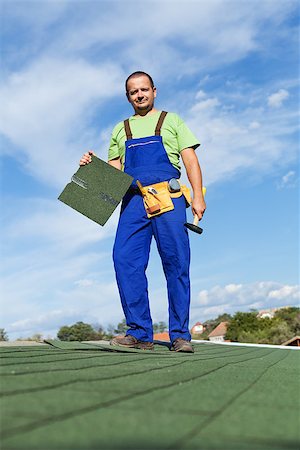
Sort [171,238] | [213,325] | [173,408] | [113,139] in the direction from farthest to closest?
[213,325] < [113,139] < [171,238] < [173,408]

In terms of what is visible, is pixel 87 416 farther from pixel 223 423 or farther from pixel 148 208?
pixel 148 208

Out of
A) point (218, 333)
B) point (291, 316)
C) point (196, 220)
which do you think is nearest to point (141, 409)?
point (196, 220)

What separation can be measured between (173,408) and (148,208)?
7.71ft

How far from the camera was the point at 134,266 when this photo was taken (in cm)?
362

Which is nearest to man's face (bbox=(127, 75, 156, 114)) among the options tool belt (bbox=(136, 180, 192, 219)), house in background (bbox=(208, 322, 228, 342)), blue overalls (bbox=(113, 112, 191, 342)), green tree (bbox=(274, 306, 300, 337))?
blue overalls (bbox=(113, 112, 191, 342))

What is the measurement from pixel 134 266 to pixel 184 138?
91 centimetres

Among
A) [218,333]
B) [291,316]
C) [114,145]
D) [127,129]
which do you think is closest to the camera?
[127,129]

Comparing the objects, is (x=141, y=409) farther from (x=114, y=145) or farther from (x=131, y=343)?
(x=114, y=145)

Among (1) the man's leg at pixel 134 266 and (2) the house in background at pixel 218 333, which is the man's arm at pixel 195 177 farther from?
(2) the house in background at pixel 218 333

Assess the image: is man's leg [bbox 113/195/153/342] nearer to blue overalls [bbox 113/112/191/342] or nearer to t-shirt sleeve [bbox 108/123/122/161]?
blue overalls [bbox 113/112/191/342]

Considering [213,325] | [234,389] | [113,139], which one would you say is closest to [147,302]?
[113,139]

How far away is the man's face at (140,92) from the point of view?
380cm

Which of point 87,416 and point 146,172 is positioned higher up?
point 146,172

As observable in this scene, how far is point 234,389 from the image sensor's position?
67.8 inches
